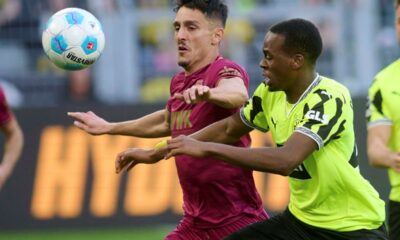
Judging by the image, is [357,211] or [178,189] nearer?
[357,211]

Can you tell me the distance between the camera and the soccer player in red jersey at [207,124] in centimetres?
755

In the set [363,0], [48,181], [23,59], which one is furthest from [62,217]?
[363,0]

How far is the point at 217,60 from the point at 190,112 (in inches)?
17.9

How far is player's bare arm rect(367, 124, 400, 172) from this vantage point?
22.5 ft

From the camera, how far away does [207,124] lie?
24.9ft

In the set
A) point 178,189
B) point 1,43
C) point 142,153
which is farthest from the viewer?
point 1,43

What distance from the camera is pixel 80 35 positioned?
7.77m

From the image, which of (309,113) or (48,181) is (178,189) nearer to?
(48,181)

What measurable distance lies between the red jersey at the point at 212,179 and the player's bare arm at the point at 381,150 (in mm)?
1005

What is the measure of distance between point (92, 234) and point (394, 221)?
7.03 meters

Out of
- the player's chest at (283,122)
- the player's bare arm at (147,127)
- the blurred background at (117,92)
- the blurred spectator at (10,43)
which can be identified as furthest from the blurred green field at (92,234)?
the player's chest at (283,122)

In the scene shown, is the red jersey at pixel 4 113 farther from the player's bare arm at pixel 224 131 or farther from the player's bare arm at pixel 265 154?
the player's bare arm at pixel 265 154

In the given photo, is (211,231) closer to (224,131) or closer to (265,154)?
(224,131)

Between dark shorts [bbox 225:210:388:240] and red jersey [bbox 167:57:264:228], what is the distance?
1.08 ft
